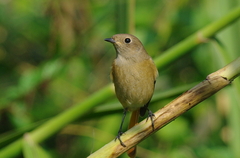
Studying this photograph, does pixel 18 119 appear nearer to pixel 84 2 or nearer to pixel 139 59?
pixel 84 2

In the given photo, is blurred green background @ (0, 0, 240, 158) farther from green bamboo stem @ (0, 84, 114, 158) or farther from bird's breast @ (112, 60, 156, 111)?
green bamboo stem @ (0, 84, 114, 158)

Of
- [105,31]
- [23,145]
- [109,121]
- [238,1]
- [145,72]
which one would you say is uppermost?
[105,31]

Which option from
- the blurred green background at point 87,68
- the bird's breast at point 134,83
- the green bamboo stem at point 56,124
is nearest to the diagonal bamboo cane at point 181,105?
the green bamboo stem at point 56,124

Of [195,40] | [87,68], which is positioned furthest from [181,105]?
[87,68]

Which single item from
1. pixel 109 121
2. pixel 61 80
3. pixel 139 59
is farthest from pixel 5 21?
pixel 139 59

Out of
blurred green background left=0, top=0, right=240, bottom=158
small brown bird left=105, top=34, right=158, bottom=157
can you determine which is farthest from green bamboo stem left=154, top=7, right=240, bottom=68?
blurred green background left=0, top=0, right=240, bottom=158
